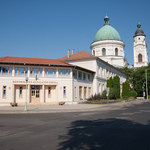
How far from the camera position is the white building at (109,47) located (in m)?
67.6

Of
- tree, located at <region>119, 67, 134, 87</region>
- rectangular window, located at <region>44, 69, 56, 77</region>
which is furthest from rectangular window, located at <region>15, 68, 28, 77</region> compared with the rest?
tree, located at <region>119, 67, 134, 87</region>

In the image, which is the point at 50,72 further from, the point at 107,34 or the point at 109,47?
the point at 107,34

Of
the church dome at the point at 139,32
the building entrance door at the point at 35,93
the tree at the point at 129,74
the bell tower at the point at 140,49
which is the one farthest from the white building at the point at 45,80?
the church dome at the point at 139,32

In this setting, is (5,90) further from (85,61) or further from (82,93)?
(85,61)

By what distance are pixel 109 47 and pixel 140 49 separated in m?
26.9

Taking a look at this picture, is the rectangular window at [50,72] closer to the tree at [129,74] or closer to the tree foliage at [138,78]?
the tree foliage at [138,78]

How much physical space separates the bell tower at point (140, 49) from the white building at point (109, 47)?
811 inches

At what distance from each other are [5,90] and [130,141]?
89.3 ft

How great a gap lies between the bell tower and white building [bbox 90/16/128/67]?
811 inches

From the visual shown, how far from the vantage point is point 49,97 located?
34125 mm

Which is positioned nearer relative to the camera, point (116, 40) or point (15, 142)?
point (15, 142)

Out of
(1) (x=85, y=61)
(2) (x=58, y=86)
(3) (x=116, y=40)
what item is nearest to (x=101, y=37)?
(3) (x=116, y=40)

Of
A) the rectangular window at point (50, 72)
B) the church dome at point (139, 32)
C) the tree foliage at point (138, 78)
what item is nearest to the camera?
the rectangular window at point (50, 72)

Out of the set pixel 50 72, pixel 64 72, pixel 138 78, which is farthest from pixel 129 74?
pixel 50 72
